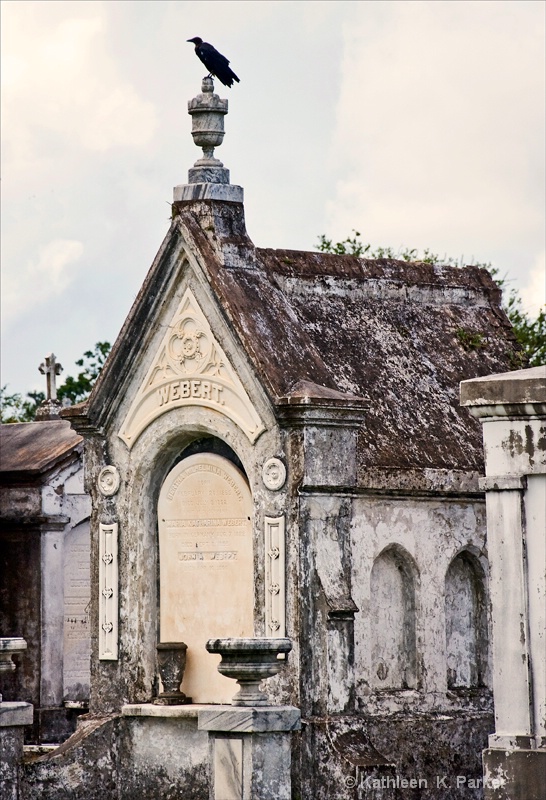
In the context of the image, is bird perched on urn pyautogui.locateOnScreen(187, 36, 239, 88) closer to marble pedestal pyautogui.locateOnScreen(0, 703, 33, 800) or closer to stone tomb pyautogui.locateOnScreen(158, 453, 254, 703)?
stone tomb pyautogui.locateOnScreen(158, 453, 254, 703)

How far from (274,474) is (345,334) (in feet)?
7.80

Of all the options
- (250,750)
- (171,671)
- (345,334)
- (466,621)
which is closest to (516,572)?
(250,750)

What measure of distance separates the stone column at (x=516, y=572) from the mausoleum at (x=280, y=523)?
8.82 feet

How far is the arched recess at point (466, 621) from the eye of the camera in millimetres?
21406

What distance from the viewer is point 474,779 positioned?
68.9ft

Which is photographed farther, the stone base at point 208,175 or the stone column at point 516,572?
the stone base at point 208,175

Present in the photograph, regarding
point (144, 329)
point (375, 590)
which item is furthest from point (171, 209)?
point (375, 590)

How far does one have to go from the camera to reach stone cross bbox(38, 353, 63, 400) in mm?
30609

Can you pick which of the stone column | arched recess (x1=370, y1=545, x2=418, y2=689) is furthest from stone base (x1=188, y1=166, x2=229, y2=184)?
the stone column

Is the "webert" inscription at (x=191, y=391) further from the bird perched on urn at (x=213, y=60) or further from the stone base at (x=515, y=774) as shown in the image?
the stone base at (x=515, y=774)

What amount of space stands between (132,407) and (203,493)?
4.02 ft

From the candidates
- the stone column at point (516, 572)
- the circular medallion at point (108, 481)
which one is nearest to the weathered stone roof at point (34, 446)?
the circular medallion at point (108, 481)

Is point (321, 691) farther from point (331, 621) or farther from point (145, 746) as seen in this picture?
point (145, 746)

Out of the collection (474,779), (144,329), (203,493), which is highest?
(144,329)
